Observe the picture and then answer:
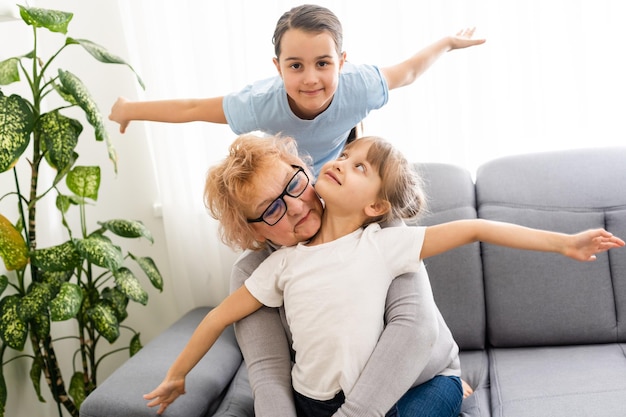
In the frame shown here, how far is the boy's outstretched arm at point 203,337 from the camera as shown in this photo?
1.74 m

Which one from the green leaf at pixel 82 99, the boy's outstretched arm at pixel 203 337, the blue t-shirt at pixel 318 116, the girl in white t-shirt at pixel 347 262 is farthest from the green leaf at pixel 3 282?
the blue t-shirt at pixel 318 116

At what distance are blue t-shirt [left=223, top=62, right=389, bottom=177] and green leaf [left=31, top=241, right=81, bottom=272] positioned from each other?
0.73m

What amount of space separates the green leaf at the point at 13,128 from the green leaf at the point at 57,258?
335mm

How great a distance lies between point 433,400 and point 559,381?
47 centimetres

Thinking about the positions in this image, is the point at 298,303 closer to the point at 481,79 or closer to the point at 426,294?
the point at 426,294

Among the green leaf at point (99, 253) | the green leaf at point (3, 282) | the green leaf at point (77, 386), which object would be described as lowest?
the green leaf at point (77, 386)

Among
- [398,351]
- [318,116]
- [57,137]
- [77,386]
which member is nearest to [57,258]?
[57,137]

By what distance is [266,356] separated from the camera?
5.67 feet

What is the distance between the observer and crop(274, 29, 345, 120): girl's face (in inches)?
68.0

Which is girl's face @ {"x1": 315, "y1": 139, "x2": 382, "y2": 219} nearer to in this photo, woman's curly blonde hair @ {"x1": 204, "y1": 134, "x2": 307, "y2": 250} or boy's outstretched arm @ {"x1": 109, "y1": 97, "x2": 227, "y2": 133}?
woman's curly blonde hair @ {"x1": 204, "y1": 134, "x2": 307, "y2": 250}

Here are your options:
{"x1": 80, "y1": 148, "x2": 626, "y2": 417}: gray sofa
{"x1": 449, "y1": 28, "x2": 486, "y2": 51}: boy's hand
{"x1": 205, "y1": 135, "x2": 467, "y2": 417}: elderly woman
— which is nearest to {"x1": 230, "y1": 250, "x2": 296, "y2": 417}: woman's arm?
{"x1": 205, "y1": 135, "x2": 467, "y2": 417}: elderly woman

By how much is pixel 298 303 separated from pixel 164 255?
140 cm

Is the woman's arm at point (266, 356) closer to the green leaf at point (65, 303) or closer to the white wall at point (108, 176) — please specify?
the green leaf at point (65, 303)

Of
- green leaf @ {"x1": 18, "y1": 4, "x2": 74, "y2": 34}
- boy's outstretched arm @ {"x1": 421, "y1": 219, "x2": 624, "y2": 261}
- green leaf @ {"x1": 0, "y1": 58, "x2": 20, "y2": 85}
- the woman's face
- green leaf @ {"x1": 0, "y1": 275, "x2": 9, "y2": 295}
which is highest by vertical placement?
green leaf @ {"x1": 18, "y1": 4, "x2": 74, "y2": 34}
